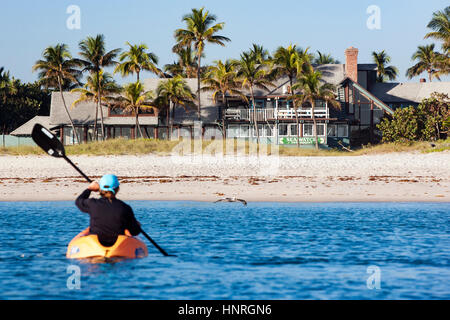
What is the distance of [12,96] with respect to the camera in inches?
2968

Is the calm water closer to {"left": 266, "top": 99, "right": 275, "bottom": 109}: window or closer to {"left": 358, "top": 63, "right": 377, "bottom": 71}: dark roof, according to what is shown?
{"left": 266, "top": 99, "right": 275, "bottom": 109}: window

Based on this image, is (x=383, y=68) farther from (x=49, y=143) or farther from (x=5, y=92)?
(x=49, y=143)

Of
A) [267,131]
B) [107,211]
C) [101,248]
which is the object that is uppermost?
[267,131]

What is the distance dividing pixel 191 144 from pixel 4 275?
32071 mm

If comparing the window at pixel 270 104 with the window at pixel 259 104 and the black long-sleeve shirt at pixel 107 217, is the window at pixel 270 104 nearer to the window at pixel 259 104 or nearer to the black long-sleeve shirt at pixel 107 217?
the window at pixel 259 104

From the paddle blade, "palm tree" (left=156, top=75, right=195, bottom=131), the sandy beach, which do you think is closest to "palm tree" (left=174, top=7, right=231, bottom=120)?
"palm tree" (left=156, top=75, right=195, bottom=131)

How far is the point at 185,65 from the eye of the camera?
75.1 m

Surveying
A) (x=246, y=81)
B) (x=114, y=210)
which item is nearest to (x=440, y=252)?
(x=114, y=210)

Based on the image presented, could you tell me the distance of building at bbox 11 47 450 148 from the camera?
57.8 m

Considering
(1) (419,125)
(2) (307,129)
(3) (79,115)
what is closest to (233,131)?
(2) (307,129)

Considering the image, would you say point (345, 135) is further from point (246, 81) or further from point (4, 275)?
point (4, 275)

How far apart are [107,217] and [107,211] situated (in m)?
0.18

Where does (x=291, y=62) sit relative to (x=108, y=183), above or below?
above

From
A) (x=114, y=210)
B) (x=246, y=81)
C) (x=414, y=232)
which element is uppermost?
(x=246, y=81)
